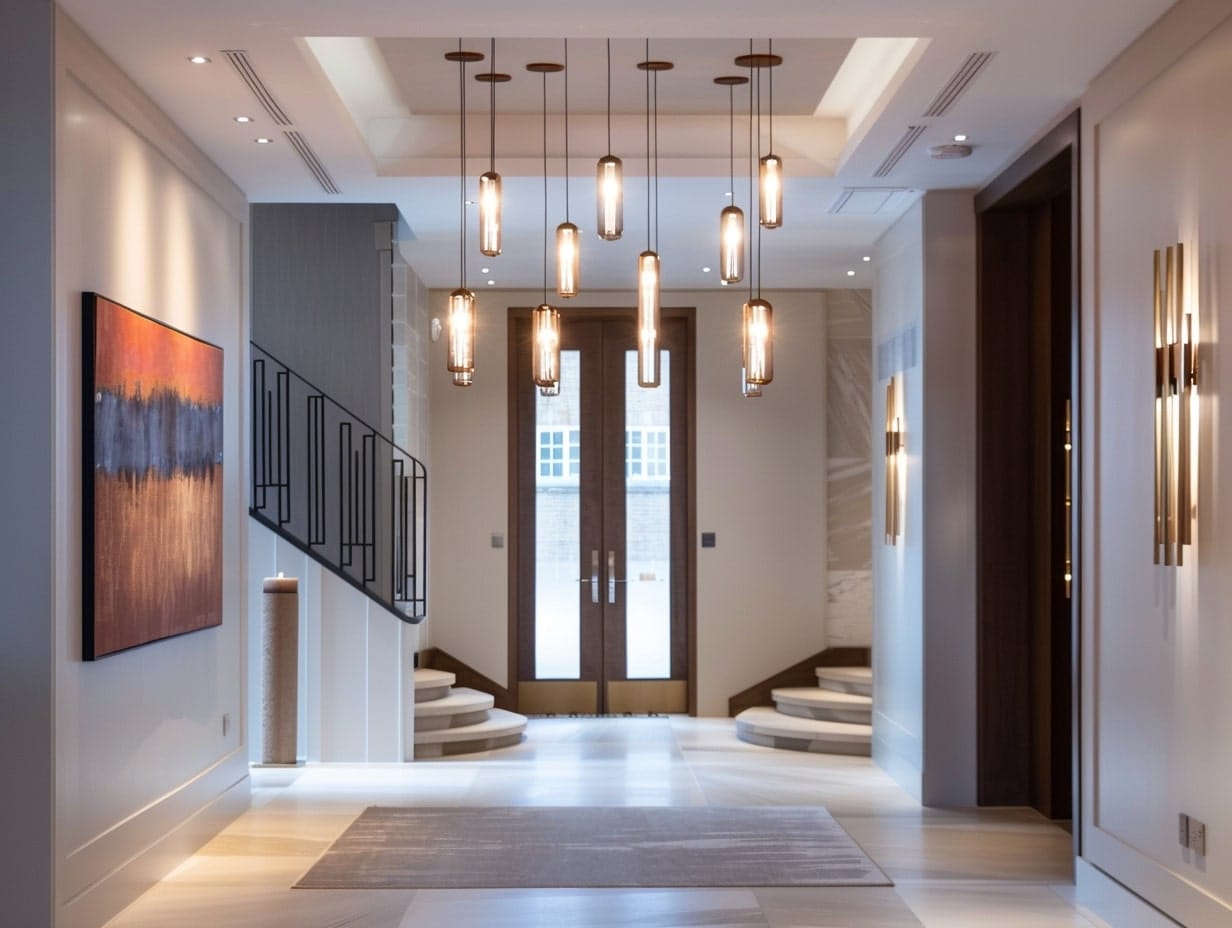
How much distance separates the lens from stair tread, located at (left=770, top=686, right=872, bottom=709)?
10.2 m

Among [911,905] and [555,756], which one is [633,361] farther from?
[911,905]

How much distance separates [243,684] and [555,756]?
2.54m

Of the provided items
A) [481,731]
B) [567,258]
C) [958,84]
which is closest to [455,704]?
[481,731]

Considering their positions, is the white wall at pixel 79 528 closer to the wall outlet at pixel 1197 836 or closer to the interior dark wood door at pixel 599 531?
the wall outlet at pixel 1197 836

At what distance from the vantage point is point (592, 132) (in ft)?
25.4

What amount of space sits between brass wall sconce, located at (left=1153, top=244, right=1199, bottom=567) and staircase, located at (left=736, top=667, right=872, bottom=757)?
4.86 meters

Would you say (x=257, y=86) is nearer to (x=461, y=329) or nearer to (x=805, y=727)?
(x=461, y=329)

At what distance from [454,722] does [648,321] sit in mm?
4871

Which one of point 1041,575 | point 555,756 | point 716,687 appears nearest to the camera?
point 1041,575

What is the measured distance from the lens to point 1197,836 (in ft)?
15.7

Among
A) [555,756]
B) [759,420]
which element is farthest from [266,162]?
[759,420]

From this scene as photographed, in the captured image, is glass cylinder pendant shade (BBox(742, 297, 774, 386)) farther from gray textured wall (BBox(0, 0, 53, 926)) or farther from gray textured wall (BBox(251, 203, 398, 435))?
gray textured wall (BBox(251, 203, 398, 435))

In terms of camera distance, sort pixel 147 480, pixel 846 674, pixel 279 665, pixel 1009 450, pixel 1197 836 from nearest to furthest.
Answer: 1. pixel 1197 836
2. pixel 147 480
3. pixel 1009 450
4. pixel 279 665
5. pixel 846 674

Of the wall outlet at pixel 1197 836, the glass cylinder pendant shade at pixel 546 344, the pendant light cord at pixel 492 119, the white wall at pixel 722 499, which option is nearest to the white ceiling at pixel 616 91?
the pendant light cord at pixel 492 119
